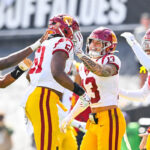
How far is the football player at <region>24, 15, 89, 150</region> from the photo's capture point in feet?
16.3

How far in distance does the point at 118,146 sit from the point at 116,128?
0.53ft

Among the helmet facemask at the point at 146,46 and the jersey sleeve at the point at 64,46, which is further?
the helmet facemask at the point at 146,46

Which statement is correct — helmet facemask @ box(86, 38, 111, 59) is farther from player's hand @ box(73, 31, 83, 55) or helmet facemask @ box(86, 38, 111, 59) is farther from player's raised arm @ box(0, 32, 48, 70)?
player's raised arm @ box(0, 32, 48, 70)

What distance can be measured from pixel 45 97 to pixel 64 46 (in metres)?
0.47

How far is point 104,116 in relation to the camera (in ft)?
17.4

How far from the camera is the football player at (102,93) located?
5.20 metres

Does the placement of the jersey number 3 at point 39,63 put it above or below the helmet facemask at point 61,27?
below

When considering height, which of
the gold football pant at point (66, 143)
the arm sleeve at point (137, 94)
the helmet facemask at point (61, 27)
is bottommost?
the gold football pant at point (66, 143)

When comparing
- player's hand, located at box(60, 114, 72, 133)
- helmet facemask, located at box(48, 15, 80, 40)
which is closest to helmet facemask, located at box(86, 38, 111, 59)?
helmet facemask, located at box(48, 15, 80, 40)

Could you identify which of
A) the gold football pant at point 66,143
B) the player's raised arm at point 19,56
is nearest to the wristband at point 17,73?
the player's raised arm at point 19,56

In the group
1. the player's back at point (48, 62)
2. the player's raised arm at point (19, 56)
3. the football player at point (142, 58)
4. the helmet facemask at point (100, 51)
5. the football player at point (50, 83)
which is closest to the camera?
the football player at point (50, 83)

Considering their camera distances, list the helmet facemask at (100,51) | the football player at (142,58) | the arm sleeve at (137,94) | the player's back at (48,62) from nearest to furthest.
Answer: the player's back at (48,62) → the helmet facemask at (100,51) → the football player at (142,58) → the arm sleeve at (137,94)

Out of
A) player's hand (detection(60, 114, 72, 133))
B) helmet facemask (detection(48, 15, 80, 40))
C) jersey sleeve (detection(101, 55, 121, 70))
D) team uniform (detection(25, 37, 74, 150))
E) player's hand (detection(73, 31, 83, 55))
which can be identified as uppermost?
helmet facemask (detection(48, 15, 80, 40))

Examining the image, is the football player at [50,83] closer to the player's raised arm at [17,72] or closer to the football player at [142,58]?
the player's raised arm at [17,72]
